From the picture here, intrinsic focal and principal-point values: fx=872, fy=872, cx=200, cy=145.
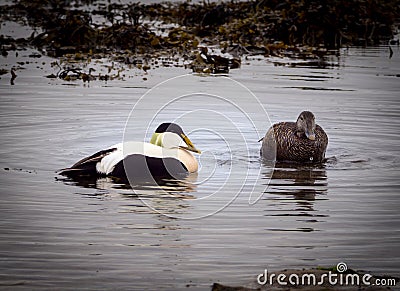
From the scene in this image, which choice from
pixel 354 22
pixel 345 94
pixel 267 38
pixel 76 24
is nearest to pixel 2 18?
pixel 76 24

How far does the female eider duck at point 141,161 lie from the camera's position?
820cm

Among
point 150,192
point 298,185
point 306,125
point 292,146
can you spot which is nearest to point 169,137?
point 150,192

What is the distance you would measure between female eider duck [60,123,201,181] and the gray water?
0.56 ft

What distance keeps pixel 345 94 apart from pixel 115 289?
29.3ft

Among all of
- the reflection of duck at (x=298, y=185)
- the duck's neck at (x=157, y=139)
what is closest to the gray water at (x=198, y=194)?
the reflection of duck at (x=298, y=185)

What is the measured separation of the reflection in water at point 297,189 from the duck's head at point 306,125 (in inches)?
15.0

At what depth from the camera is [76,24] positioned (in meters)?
18.2

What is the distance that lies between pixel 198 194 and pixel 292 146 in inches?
82.7

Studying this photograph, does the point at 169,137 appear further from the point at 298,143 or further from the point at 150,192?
the point at 298,143

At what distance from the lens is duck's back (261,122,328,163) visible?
949cm

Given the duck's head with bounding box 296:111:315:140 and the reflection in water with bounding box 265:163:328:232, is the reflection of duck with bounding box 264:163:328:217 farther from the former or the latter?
the duck's head with bounding box 296:111:315:140

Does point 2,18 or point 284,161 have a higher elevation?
point 2,18

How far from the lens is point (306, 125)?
9641 mm

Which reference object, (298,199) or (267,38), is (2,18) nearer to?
(267,38)
